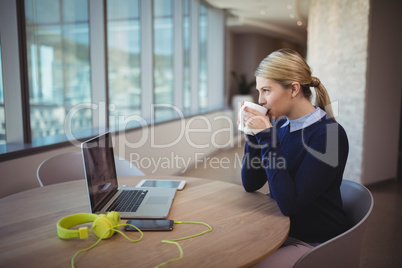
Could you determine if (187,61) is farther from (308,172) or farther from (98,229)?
(98,229)

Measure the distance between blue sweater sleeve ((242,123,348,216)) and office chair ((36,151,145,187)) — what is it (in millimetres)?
1125

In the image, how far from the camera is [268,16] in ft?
29.7

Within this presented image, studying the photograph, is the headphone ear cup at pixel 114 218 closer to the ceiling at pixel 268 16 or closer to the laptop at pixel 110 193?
the laptop at pixel 110 193

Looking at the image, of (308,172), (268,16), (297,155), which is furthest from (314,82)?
(268,16)

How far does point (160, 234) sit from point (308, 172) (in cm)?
61

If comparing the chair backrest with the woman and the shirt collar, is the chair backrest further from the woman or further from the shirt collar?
the shirt collar

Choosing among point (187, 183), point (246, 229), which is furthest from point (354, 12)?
point (246, 229)

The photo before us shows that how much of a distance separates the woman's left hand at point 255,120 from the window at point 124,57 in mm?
3198

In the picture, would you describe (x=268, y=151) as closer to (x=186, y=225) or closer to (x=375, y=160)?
(x=186, y=225)

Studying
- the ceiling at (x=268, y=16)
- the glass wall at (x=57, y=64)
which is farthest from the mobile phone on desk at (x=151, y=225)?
the ceiling at (x=268, y=16)

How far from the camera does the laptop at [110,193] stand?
1302 mm

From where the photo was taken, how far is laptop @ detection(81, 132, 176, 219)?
1.30 meters

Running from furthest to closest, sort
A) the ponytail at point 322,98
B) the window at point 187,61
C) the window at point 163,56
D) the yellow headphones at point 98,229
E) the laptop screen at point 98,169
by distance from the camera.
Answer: the window at point 187,61
the window at point 163,56
the ponytail at point 322,98
the laptop screen at point 98,169
the yellow headphones at point 98,229
